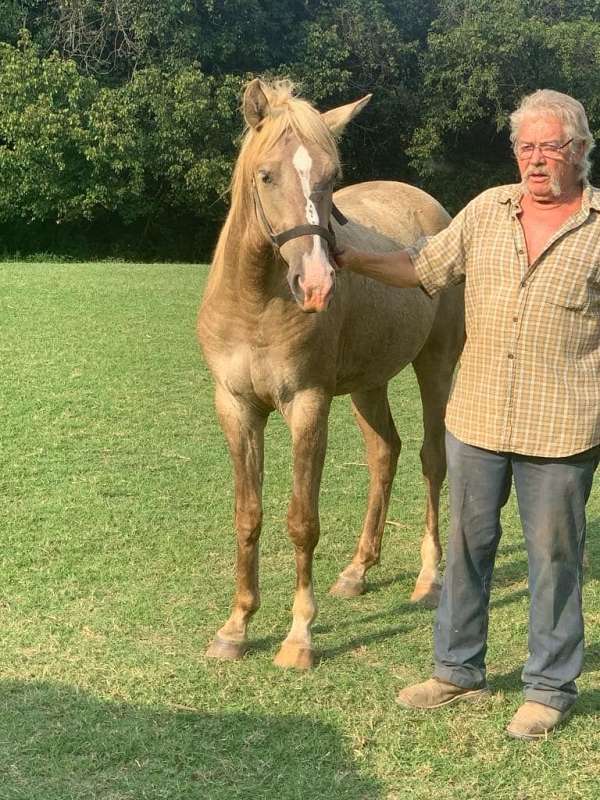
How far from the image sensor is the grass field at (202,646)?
10.1 feet

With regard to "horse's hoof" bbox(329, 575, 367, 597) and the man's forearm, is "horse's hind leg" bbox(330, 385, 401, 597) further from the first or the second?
the man's forearm

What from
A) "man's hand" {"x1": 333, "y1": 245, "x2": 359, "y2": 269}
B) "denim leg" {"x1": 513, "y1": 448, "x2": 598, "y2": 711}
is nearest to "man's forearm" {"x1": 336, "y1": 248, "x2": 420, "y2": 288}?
"man's hand" {"x1": 333, "y1": 245, "x2": 359, "y2": 269}

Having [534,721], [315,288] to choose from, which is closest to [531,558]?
[534,721]

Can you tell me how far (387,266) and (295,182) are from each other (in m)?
0.52

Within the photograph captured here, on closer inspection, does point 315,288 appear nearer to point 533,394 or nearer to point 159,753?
point 533,394

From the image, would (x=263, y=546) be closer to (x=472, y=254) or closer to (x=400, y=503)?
(x=400, y=503)

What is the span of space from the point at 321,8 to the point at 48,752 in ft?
95.1

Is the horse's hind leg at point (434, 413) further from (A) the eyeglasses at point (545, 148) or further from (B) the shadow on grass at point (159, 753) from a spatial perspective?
(A) the eyeglasses at point (545, 148)

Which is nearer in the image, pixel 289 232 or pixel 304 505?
pixel 289 232

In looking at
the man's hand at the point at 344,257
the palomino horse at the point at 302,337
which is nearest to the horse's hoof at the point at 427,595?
the palomino horse at the point at 302,337

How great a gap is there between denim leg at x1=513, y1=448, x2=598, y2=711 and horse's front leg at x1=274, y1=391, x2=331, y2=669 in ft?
3.02

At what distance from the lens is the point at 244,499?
13.7 ft

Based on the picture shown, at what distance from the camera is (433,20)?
30.0 m

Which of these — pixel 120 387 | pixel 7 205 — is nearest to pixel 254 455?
pixel 120 387
